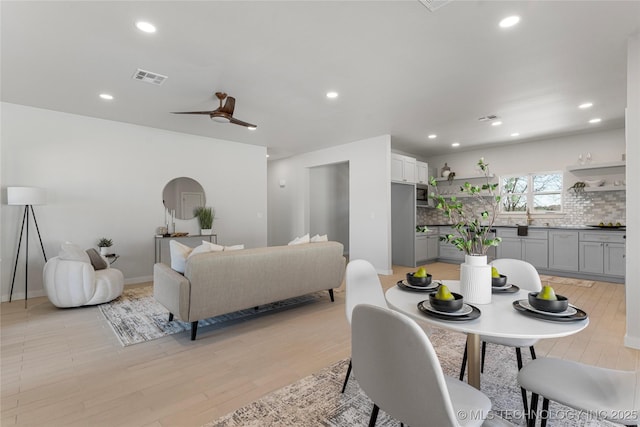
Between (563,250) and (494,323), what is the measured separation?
556 cm

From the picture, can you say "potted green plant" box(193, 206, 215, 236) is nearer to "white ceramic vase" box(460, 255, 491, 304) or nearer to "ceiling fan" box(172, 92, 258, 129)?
"ceiling fan" box(172, 92, 258, 129)

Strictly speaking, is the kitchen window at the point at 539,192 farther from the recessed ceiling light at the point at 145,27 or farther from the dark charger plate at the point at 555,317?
the recessed ceiling light at the point at 145,27

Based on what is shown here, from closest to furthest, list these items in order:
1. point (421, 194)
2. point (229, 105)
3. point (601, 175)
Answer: point (229, 105)
point (601, 175)
point (421, 194)

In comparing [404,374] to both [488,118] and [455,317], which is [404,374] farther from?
[488,118]

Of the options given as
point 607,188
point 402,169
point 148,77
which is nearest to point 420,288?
point 148,77

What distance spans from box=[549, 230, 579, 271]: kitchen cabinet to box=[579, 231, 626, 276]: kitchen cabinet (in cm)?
10

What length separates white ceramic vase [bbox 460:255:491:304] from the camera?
154 cm

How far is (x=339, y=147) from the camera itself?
21.9ft

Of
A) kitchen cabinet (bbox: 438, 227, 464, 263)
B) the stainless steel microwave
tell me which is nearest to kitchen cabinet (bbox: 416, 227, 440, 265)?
kitchen cabinet (bbox: 438, 227, 464, 263)

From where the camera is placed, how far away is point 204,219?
579cm

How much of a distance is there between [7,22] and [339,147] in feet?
17.0

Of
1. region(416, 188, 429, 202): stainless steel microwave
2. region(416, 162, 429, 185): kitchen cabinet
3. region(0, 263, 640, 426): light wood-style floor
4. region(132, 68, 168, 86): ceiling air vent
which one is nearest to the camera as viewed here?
region(0, 263, 640, 426): light wood-style floor

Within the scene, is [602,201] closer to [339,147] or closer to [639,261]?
[639,261]

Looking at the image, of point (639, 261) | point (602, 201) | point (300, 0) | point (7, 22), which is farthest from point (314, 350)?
point (602, 201)
